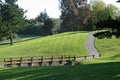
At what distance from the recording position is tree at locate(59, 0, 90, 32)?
117625 mm

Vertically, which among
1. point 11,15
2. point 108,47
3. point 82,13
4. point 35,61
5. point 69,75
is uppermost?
point 82,13

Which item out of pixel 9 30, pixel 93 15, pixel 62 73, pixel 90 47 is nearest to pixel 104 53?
pixel 90 47

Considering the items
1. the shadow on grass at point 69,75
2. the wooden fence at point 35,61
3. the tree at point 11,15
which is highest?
the tree at point 11,15

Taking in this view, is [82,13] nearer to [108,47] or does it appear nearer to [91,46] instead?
[91,46]

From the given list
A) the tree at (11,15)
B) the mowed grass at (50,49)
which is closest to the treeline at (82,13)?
the tree at (11,15)

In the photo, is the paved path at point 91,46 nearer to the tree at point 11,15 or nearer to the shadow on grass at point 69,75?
the tree at point 11,15

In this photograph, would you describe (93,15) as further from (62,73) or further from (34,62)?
(62,73)

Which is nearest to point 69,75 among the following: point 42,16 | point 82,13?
point 82,13

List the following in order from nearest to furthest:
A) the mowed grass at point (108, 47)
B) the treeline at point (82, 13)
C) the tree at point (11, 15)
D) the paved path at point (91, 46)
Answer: the mowed grass at point (108, 47), the paved path at point (91, 46), the tree at point (11, 15), the treeline at point (82, 13)

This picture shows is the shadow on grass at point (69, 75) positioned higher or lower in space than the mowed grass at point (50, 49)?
higher

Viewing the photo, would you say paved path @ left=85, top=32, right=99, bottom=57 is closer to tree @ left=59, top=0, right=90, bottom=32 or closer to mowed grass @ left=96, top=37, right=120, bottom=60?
mowed grass @ left=96, top=37, right=120, bottom=60

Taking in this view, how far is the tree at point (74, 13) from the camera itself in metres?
118

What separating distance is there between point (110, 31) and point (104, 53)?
44.1 metres

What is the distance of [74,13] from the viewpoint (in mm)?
121438
